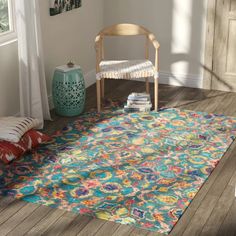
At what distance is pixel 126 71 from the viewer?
4.91 metres

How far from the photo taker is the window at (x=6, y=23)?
14.9 ft

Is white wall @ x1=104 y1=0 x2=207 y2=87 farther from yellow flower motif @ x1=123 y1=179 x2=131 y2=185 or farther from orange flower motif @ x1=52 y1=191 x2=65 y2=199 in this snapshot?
orange flower motif @ x1=52 y1=191 x2=65 y2=199

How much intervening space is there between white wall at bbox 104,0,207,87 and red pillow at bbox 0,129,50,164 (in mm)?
1943

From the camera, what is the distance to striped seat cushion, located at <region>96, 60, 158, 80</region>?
4.91m

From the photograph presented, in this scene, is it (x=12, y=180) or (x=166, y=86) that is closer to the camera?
(x=12, y=180)

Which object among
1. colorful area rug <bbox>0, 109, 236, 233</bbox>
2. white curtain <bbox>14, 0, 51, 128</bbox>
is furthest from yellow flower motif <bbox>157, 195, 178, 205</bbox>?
white curtain <bbox>14, 0, 51, 128</bbox>

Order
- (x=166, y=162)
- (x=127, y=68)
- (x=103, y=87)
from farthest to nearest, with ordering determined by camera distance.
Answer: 1. (x=103, y=87)
2. (x=127, y=68)
3. (x=166, y=162)

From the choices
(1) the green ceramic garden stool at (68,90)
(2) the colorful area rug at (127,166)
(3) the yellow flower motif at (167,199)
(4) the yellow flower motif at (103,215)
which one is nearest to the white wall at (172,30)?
(2) the colorful area rug at (127,166)

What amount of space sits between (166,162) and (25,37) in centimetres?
→ 156

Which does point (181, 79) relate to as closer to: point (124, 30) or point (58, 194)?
point (124, 30)

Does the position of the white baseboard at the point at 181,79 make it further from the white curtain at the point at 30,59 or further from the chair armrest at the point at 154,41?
the white curtain at the point at 30,59

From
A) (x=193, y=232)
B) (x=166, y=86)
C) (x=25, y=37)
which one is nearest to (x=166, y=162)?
(x=193, y=232)

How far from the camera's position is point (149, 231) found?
3.19m

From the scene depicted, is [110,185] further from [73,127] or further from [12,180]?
[73,127]
